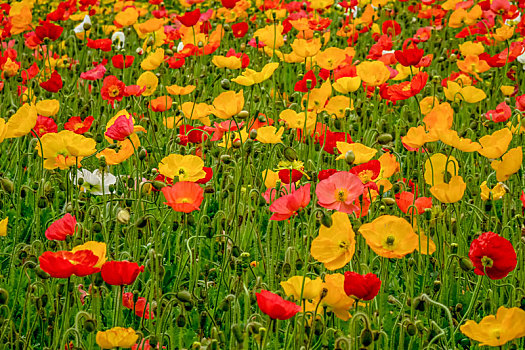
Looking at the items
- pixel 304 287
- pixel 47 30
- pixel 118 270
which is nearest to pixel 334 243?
pixel 304 287

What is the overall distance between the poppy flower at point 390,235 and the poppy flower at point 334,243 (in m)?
0.06

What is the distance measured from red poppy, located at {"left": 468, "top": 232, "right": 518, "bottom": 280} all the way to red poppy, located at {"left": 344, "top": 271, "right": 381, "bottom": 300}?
1.04 ft

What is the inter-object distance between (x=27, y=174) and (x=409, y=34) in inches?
139

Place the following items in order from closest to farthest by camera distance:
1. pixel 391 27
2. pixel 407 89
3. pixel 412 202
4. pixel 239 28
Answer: pixel 412 202 → pixel 407 89 → pixel 239 28 → pixel 391 27

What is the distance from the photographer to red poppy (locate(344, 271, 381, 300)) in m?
1.65

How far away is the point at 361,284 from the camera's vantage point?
1.65m

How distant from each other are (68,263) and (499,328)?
1.01 metres

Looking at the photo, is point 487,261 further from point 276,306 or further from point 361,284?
point 276,306

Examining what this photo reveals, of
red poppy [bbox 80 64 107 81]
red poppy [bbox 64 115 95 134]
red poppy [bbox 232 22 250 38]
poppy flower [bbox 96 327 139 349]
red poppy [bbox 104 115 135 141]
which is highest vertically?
red poppy [bbox 104 115 135 141]

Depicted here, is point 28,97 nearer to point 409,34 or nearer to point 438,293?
point 438,293

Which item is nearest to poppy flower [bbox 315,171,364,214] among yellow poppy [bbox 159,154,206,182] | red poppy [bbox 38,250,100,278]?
yellow poppy [bbox 159,154,206,182]

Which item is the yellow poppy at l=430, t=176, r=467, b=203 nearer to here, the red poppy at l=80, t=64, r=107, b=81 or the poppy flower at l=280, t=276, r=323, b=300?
the poppy flower at l=280, t=276, r=323, b=300

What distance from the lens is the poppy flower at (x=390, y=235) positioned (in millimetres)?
1891

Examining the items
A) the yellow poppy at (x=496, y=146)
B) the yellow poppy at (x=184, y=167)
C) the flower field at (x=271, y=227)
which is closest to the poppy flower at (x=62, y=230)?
the flower field at (x=271, y=227)
